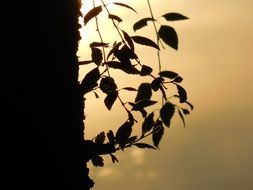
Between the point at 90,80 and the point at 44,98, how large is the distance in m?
0.62

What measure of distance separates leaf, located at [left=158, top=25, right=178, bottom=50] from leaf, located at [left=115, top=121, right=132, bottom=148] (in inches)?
37.2

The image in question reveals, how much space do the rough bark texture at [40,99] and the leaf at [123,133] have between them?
64cm

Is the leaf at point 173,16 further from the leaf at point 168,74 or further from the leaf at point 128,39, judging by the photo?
the leaf at point 168,74

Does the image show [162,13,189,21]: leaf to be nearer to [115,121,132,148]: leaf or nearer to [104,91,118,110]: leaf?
[104,91,118,110]: leaf

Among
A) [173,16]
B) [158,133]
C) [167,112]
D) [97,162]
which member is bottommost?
[97,162]

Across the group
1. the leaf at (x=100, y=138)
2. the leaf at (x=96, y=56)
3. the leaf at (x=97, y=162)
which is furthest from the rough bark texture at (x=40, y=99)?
the leaf at (x=100, y=138)

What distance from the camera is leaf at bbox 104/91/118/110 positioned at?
251 centimetres

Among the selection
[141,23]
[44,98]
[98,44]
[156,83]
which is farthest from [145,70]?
[44,98]

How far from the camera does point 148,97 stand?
2.38 meters

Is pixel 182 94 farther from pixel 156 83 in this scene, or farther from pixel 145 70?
pixel 145 70

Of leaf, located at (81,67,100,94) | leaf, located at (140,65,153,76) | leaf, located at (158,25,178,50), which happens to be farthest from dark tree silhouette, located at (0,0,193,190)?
leaf, located at (140,65,153,76)

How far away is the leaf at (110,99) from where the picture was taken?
2510mm

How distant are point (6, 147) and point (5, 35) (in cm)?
44

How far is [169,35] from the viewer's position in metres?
1.74
